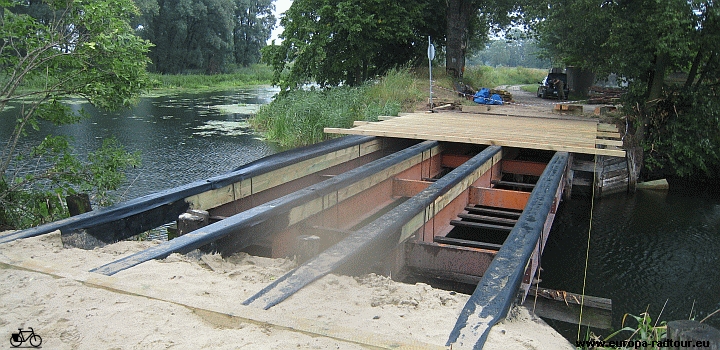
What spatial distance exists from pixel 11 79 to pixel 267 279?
4.28 meters

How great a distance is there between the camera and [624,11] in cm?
1247

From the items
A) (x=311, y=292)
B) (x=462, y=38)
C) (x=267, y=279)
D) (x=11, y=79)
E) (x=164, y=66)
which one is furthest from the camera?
(x=164, y=66)

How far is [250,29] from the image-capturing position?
65312 mm

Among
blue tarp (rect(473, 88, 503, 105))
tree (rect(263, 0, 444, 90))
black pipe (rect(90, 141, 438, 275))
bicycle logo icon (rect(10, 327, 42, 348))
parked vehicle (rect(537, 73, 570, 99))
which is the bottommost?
bicycle logo icon (rect(10, 327, 42, 348))

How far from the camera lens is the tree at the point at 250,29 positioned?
63312mm

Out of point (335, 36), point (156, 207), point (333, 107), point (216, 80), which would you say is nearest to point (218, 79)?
point (216, 80)

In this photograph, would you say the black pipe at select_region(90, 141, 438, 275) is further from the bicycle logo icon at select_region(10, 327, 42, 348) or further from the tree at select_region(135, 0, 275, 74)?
the tree at select_region(135, 0, 275, 74)

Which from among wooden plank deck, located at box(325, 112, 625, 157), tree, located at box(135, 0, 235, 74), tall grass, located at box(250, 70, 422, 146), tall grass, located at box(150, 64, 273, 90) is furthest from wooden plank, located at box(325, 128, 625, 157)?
tree, located at box(135, 0, 235, 74)

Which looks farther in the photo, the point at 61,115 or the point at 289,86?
the point at 289,86

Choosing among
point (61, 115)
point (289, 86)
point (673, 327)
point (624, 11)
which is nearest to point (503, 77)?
point (289, 86)

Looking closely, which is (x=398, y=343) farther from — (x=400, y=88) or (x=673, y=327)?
(x=400, y=88)

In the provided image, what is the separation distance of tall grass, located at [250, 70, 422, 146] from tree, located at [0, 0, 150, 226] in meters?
7.75

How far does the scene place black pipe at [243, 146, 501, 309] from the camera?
302cm

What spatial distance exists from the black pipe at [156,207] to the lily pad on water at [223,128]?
11.1m
